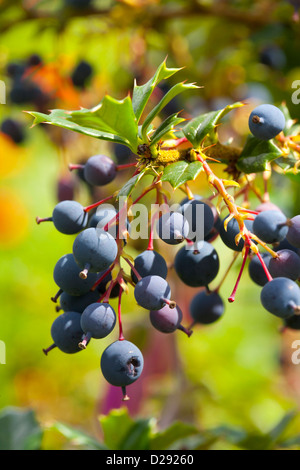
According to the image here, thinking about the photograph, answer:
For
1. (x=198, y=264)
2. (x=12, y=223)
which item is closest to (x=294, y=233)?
(x=198, y=264)

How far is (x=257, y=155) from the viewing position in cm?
79

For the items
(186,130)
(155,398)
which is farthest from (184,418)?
(186,130)

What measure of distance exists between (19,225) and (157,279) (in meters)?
2.12

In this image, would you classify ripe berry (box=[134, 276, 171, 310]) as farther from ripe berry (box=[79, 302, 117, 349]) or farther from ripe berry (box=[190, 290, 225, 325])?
ripe berry (box=[190, 290, 225, 325])

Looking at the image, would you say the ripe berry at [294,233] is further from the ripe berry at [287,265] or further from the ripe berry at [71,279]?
the ripe berry at [71,279]

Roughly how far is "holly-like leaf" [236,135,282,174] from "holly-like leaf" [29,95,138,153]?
0.57 ft

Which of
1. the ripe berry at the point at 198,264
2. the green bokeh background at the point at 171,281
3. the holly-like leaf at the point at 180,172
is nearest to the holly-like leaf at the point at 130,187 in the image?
the holly-like leaf at the point at 180,172

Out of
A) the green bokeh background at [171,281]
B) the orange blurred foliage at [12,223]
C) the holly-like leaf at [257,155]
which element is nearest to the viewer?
the holly-like leaf at [257,155]

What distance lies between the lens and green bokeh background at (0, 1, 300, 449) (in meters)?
1.49

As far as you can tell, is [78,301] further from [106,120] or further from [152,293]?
[106,120]

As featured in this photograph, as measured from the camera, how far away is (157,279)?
0.68 meters

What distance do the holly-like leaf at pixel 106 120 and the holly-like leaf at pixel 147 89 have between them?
2 cm

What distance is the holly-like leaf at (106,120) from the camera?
70 centimetres

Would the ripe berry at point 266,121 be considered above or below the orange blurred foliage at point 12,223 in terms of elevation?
above
